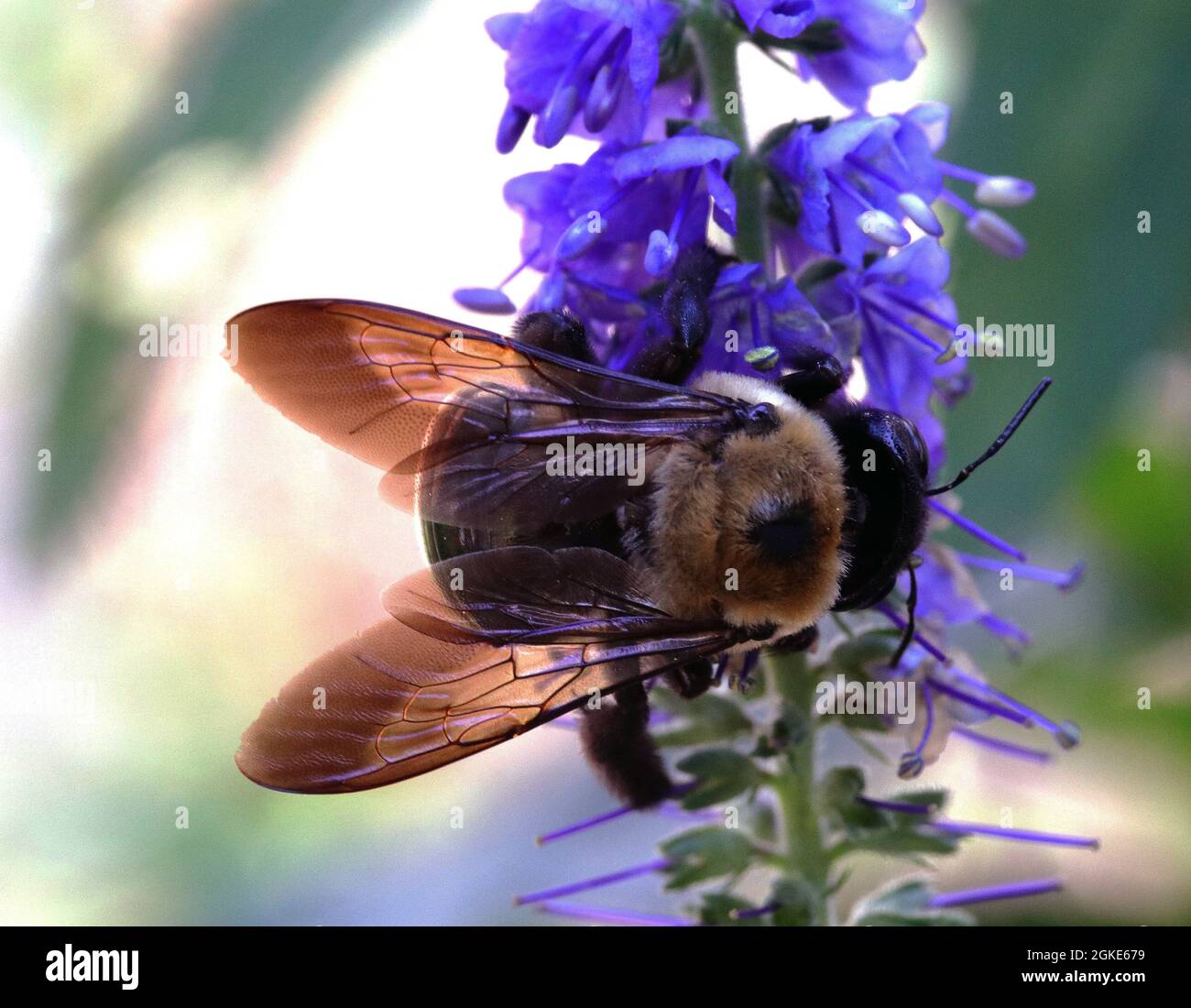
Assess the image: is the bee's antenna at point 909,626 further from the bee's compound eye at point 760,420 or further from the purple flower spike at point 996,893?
the purple flower spike at point 996,893

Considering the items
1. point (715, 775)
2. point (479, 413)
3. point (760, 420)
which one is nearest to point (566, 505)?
point (479, 413)

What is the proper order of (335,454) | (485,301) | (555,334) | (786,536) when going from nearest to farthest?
(786,536) → (555,334) → (485,301) → (335,454)

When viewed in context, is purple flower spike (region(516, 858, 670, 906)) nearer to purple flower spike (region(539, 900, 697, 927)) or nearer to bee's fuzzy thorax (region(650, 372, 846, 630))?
purple flower spike (region(539, 900, 697, 927))

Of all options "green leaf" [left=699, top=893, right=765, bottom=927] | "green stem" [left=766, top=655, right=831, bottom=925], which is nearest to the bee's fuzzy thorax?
"green stem" [left=766, top=655, right=831, bottom=925]

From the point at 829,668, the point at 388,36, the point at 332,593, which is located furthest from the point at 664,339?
the point at 332,593

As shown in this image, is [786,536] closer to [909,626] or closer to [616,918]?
[909,626]

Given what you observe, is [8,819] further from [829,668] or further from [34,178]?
[829,668]
